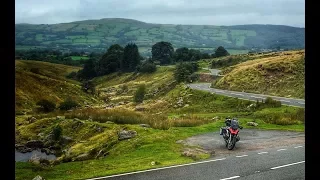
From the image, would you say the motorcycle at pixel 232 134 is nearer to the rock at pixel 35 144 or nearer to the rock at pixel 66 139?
the rock at pixel 66 139

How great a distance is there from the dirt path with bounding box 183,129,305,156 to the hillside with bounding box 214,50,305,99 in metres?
27.8

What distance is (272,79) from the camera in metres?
59.8

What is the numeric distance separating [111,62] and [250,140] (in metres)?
104

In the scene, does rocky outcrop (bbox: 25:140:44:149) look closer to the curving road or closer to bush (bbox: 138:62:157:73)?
the curving road

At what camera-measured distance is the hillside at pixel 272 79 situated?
177 ft

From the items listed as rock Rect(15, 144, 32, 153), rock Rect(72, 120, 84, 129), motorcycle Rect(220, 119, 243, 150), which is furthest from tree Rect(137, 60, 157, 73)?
motorcycle Rect(220, 119, 243, 150)

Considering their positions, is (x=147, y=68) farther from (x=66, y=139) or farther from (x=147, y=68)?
(x=66, y=139)

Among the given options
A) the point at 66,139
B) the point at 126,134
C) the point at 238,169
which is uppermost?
the point at 238,169

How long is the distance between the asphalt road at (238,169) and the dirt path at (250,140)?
1651 millimetres

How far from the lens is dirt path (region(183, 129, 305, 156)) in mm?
18125

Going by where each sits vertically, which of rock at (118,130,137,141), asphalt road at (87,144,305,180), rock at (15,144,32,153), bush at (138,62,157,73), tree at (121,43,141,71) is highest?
tree at (121,43,141,71)

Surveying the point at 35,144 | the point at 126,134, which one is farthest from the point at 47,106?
the point at 126,134

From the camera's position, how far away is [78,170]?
1454 cm
